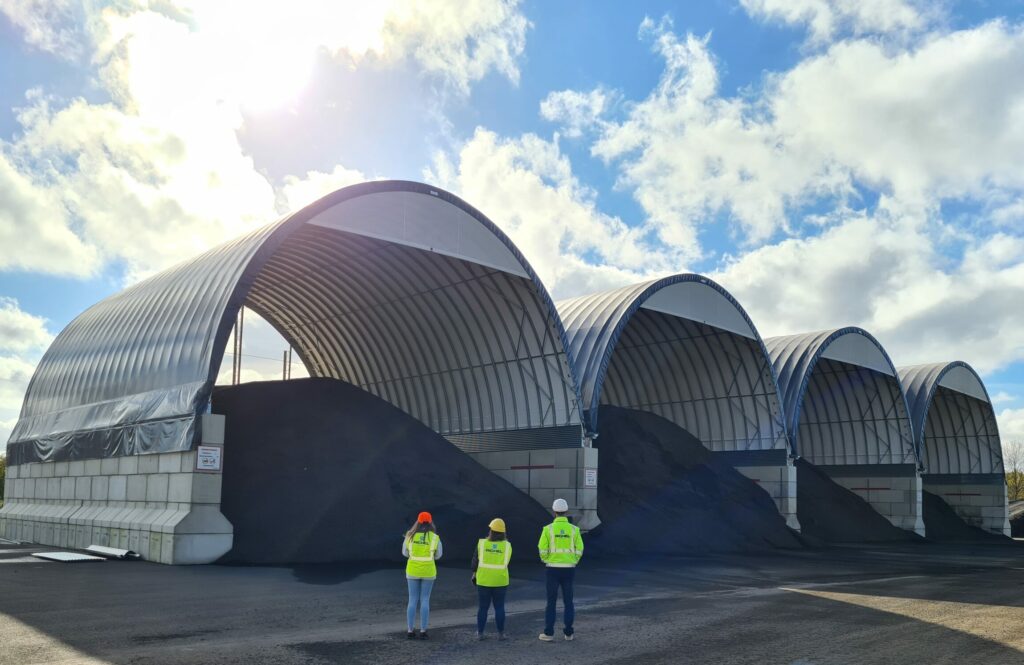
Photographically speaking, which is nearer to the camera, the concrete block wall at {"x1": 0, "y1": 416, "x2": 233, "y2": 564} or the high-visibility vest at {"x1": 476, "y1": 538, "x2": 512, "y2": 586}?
the high-visibility vest at {"x1": 476, "y1": 538, "x2": 512, "y2": 586}

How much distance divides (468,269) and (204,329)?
9.69 m

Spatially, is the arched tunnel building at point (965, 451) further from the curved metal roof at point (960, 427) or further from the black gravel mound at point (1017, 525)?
the black gravel mound at point (1017, 525)

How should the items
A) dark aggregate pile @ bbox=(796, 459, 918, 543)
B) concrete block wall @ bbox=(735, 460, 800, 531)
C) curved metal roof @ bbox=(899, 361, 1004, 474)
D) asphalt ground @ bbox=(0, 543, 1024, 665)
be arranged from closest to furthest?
asphalt ground @ bbox=(0, 543, 1024, 665), concrete block wall @ bbox=(735, 460, 800, 531), dark aggregate pile @ bbox=(796, 459, 918, 543), curved metal roof @ bbox=(899, 361, 1004, 474)

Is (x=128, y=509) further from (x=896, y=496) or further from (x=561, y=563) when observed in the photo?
(x=896, y=496)

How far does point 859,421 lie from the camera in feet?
155

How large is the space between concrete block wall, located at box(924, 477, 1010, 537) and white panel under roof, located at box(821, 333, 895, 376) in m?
14.5

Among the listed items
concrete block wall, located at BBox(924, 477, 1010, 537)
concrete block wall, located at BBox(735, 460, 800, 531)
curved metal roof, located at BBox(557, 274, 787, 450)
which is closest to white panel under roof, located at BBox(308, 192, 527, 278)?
curved metal roof, located at BBox(557, 274, 787, 450)

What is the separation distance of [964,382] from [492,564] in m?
48.4

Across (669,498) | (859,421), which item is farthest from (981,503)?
(669,498)

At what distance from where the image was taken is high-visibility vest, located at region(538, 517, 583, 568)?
11.4 meters

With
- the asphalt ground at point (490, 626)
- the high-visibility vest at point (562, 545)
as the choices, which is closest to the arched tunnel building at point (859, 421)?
the asphalt ground at point (490, 626)

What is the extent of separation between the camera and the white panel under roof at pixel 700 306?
32.8 metres

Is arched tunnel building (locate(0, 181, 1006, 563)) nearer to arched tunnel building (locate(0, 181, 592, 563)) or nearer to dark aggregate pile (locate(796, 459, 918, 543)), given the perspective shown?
arched tunnel building (locate(0, 181, 592, 563))

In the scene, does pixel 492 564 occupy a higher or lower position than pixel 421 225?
lower
